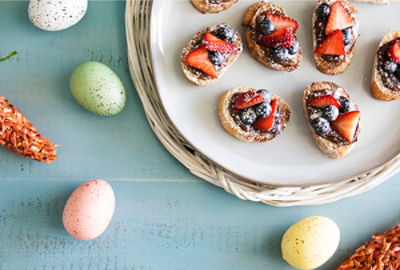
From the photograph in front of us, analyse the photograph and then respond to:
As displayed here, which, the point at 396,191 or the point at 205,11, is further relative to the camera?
the point at 396,191

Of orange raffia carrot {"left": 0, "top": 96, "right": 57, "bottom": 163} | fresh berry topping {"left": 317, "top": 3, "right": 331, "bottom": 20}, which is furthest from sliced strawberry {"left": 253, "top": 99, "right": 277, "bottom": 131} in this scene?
orange raffia carrot {"left": 0, "top": 96, "right": 57, "bottom": 163}

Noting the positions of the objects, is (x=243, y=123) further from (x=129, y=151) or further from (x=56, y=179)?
(x=56, y=179)

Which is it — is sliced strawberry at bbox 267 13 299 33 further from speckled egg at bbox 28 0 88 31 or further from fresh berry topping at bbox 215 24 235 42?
speckled egg at bbox 28 0 88 31

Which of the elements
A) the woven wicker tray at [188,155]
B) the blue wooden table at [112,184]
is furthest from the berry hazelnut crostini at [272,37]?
the blue wooden table at [112,184]

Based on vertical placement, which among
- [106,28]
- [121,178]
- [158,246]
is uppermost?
[106,28]

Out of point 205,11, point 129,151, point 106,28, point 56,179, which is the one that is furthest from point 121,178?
point 205,11

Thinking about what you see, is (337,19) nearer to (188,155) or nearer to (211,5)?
(211,5)

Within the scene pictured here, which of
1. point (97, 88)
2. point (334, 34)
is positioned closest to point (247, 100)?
point (334, 34)

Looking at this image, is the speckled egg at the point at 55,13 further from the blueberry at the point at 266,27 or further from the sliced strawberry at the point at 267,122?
the sliced strawberry at the point at 267,122
